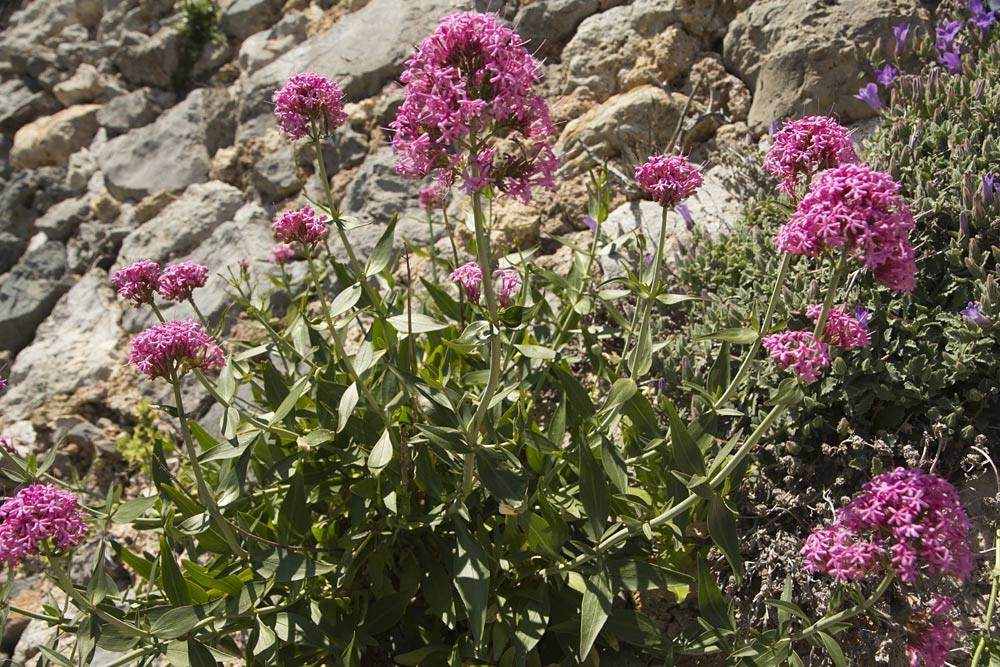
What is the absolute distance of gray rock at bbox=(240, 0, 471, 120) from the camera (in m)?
6.96

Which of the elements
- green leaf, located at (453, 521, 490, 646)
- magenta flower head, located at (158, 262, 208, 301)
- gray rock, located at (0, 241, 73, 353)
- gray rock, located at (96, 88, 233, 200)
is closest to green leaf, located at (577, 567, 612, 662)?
green leaf, located at (453, 521, 490, 646)

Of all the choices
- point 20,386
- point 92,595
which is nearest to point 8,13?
point 20,386

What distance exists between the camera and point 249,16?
834cm

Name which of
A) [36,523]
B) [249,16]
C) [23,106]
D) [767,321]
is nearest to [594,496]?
[767,321]

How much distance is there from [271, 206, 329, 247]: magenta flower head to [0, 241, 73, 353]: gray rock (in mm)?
5311

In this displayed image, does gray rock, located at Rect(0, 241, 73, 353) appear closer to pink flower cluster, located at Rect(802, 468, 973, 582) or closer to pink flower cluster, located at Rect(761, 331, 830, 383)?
pink flower cluster, located at Rect(761, 331, 830, 383)

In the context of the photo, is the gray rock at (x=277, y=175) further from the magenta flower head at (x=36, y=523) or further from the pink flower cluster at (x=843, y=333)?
the pink flower cluster at (x=843, y=333)

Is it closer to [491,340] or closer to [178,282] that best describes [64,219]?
[178,282]

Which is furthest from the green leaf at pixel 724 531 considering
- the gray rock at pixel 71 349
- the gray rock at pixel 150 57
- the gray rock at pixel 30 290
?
the gray rock at pixel 150 57

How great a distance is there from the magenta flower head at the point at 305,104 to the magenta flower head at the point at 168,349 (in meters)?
0.89

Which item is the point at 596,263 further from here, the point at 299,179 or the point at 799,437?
the point at 299,179

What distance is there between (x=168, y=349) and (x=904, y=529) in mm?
2597

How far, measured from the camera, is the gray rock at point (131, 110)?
27.1 ft

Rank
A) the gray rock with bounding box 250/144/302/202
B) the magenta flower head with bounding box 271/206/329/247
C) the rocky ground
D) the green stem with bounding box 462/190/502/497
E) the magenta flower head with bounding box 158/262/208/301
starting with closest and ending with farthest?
the green stem with bounding box 462/190/502/497 < the magenta flower head with bounding box 271/206/329/247 < the magenta flower head with bounding box 158/262/208/301 < the rocky ground < the gray rock with bounding box 250/144/302/202
